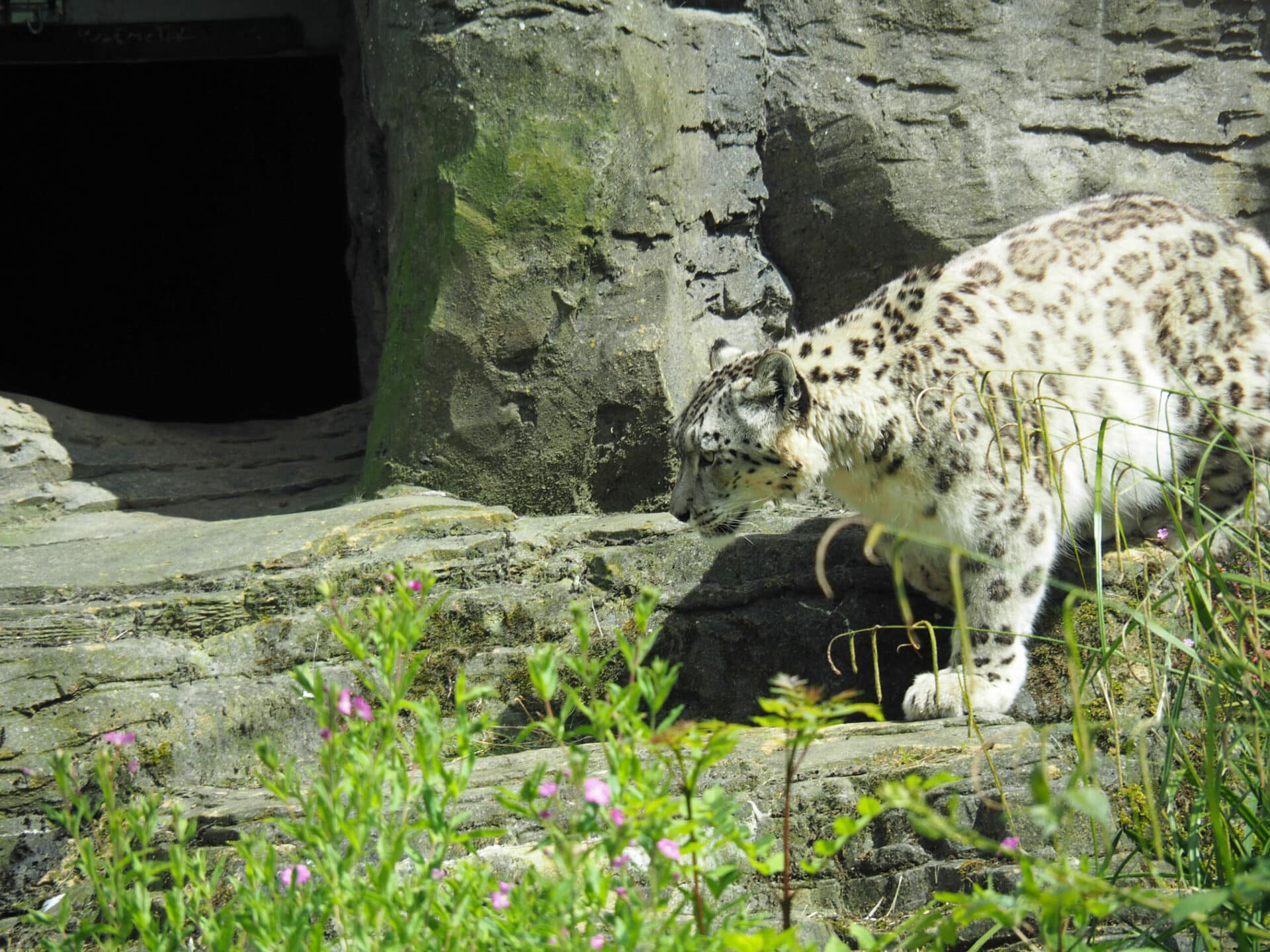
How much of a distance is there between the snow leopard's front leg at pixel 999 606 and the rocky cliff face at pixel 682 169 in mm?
1989

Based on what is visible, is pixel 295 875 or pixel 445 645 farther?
pixel 445 645

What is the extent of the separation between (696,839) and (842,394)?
8.21ft

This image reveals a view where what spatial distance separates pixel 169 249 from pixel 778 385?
27.7 ft

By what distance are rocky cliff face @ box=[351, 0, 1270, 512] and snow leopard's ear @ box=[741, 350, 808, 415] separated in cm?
152

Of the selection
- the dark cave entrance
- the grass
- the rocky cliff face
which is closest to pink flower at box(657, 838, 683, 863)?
the grass

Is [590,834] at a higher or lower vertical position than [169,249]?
lower

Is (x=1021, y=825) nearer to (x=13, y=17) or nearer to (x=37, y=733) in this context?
(x=37, y=733)

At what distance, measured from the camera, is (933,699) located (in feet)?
13.3

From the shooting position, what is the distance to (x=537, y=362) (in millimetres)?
5629

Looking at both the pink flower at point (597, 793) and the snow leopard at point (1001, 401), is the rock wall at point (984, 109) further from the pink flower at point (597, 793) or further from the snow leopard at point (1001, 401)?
the pink flower at point (597, 793)

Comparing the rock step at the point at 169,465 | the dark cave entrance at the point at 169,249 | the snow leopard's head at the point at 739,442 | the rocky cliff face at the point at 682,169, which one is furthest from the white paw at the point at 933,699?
the dark cave entrance at the point at 169,249

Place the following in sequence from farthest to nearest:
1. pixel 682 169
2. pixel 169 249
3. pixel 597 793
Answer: pixel 169 249, pixel 682 169, pixel 597 793

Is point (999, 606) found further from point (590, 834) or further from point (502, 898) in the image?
point (502, 898)

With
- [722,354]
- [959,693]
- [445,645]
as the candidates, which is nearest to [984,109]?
[722,354]
